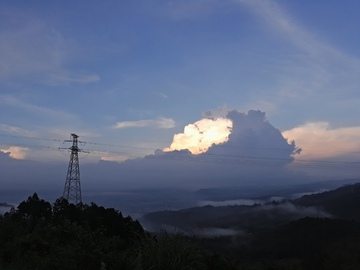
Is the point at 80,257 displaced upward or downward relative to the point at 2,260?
upward

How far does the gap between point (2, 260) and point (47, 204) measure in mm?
61512

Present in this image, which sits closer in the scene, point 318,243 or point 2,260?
point 2,260

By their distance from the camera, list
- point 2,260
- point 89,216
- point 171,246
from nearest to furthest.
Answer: point 171,246, point 2,260, point 89,216

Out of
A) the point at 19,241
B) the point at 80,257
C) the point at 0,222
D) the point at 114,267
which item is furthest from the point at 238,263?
the point at 0,222

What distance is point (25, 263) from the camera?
12805mm

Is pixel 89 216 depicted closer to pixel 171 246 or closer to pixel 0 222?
pixel 0 222

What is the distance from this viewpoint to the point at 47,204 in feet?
229

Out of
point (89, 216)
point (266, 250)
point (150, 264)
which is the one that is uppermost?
point (150, 264)

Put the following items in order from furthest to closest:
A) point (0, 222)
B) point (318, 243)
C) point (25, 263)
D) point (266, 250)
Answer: point (266, 250) < point (318, 243) < point (0, 222) < point (25, 263)

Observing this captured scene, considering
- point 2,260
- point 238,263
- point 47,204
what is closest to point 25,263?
point 2,260

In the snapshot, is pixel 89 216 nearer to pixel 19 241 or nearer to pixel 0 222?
pixel 0 222

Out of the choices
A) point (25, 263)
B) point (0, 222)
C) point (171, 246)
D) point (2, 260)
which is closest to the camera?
point (171, 246)

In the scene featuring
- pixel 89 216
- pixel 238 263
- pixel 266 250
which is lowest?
pixel 266 250

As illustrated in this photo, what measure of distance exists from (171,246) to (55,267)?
445 cm
